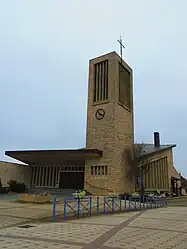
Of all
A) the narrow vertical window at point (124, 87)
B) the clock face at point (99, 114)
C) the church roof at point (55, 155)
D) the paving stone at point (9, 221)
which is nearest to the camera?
the paving stone at point (9, 221)

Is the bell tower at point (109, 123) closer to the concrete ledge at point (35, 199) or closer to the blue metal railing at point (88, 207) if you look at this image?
the blue metal railing at point (88, 207)

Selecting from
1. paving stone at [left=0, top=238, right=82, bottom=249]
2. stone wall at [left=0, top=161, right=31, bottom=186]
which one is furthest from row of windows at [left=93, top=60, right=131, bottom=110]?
paving stone at [left=0, top=238, right=82, bottom=249]

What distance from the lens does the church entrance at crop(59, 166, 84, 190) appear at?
3190 cm

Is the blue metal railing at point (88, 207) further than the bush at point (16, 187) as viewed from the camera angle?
No

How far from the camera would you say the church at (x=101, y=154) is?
2961 cm

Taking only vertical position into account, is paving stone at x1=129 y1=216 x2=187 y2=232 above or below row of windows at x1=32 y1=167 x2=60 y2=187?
below

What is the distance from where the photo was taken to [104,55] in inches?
1329

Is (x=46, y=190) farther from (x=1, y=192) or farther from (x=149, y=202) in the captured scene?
(x=149, y=202)

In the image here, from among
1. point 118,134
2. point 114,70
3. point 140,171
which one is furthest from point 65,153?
point 114,70

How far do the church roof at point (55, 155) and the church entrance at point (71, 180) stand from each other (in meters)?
1.40

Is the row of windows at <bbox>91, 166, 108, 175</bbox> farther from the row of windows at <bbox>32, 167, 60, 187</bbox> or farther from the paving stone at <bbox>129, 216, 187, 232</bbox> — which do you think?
the paving stone at <bbox>129, 216, 187, 232</bbox>

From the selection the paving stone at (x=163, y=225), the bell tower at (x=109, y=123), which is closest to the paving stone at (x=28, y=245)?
the paving stone at (x=163, y=225)

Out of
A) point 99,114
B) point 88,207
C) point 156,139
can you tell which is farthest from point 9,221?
point 156,139

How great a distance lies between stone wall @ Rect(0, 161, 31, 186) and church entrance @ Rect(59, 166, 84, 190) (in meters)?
4.58
